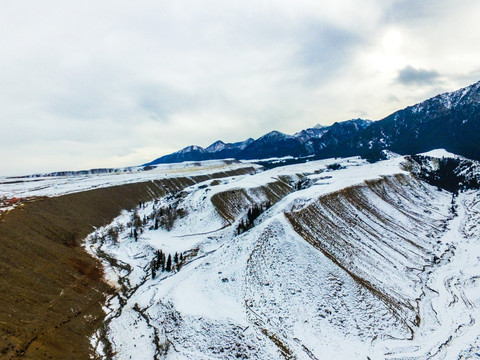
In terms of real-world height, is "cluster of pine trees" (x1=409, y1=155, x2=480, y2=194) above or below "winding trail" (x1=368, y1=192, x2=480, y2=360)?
above

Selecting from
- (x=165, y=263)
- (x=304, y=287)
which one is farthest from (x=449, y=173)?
(x=165, y=263)

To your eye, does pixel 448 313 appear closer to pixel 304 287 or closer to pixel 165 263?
pixel 304 287

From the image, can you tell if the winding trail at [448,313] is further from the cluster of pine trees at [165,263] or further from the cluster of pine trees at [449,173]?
the cluster of pine trees at [449,173]

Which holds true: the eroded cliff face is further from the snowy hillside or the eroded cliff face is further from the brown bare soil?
the brown bare soil

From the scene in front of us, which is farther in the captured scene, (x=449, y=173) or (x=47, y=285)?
(x=449, y=173)

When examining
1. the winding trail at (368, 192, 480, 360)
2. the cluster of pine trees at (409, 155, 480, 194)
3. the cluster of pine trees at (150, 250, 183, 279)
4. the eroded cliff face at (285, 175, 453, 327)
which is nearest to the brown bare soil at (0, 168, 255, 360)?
the cluster of pine trees at (150, 250, 183, 279)

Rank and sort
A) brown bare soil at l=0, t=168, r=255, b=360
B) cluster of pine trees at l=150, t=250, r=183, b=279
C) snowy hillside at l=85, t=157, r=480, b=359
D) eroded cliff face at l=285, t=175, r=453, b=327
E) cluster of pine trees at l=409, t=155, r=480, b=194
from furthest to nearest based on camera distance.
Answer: cluster of pine trees at l=409, t=155, r=480, b=194 < cluster of pine trees at l=150, t=250, r=183, b=279 < eroded cliff face at l=285, t=175, r=453, b=327 < snowy hillside at l=85, t=157, r=480, b=359 < brown bare soil at l=0, t=168, r=255, b=360
